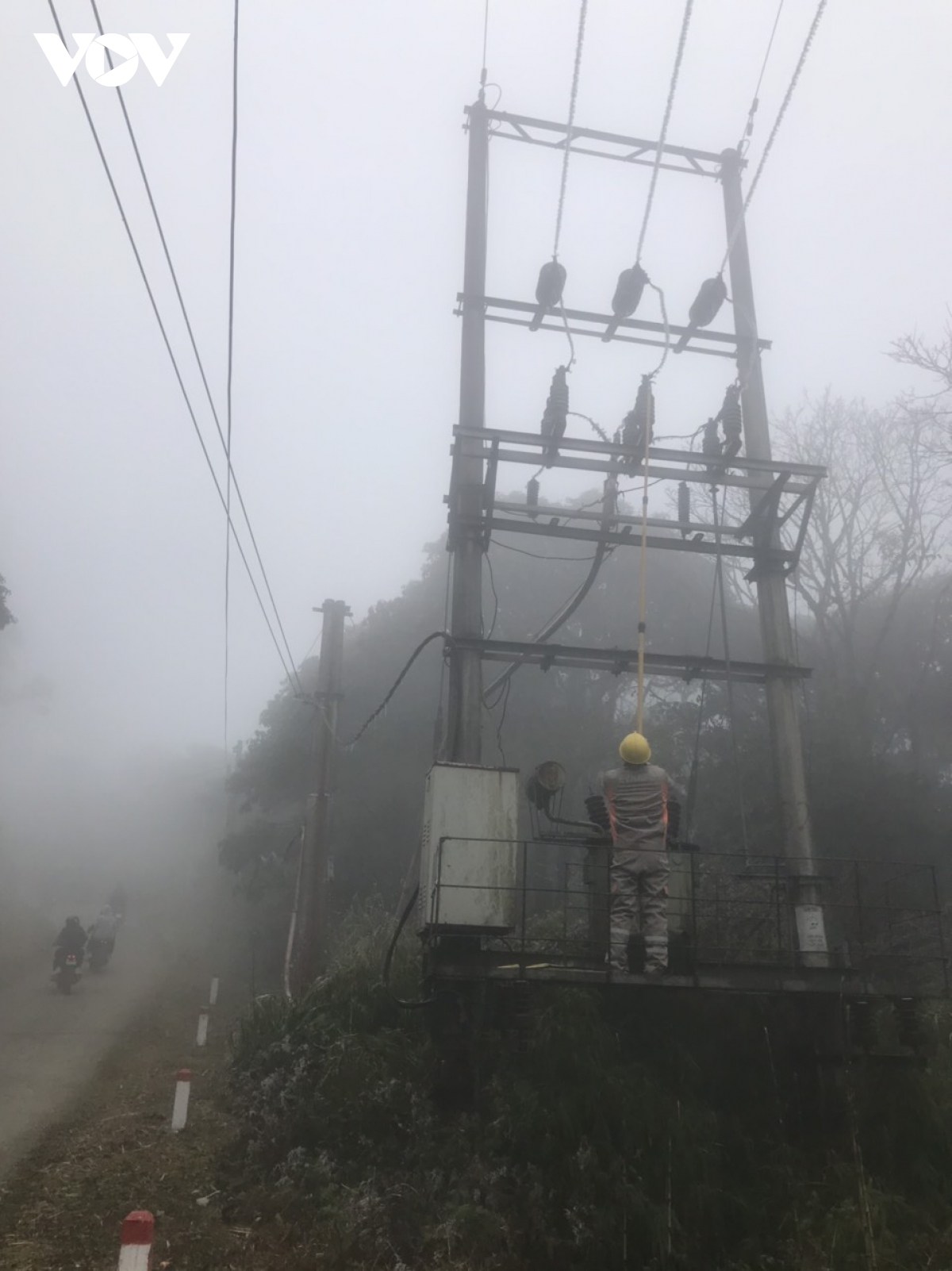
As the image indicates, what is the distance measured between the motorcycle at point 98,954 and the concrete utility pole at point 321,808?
6.35 meters

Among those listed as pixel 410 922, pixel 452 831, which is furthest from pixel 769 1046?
pixel 410 922

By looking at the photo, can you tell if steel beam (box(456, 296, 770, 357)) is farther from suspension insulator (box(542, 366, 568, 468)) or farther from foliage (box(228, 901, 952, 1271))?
foliage (box(228, 901, 952, 1271))

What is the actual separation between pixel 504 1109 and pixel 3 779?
46.2 meters

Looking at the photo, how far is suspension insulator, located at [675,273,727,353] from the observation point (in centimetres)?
1221

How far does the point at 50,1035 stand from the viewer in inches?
547

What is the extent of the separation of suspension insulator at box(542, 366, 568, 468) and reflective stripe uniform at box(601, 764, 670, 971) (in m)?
4.40

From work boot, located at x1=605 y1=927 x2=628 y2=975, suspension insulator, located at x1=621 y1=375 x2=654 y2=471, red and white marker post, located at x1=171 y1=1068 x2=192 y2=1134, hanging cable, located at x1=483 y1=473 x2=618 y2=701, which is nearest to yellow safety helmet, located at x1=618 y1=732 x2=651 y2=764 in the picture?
work boot, located at x1=605 y1=927 x2=628 y2=975

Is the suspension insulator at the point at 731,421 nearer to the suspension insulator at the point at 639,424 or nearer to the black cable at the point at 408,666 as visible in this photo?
Answer: the suspension insulator at the point at 639,424

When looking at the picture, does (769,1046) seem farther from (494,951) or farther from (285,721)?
(285,721)

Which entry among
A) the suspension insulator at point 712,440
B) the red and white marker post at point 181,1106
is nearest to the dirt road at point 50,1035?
the red and white marker post at point 181,1106

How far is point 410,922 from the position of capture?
1625 centimetres

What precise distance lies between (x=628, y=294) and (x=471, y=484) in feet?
11.5

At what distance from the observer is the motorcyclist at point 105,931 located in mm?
20406

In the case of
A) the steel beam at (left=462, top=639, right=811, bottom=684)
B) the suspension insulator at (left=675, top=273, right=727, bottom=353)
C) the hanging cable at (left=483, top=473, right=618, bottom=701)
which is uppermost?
the suspension insulator at (left=675, top=273, right=727, bottom=353)
